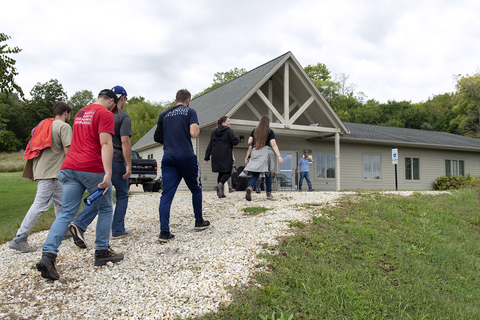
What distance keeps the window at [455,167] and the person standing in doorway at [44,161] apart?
2231 cm

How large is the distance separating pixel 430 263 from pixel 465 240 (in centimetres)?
165

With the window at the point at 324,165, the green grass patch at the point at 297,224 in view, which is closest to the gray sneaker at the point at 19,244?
the green grass patch at the point at 297,224

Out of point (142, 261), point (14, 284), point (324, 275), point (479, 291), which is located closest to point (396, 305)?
point (324, 275)

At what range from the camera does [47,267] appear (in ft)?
10.5

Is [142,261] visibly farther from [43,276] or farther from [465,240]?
[465,240]

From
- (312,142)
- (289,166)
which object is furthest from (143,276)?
(312,142)

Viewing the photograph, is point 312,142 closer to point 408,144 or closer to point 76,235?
point 408,144

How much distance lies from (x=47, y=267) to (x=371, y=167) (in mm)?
17801

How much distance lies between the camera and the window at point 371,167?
18406 mm

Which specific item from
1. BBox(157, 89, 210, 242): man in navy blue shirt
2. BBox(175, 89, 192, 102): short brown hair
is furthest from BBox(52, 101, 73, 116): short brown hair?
BBox(175, 89, 192, 102): short brown hair

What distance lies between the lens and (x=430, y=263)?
4.40 meters

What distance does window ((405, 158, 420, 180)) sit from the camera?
1950 centimetres

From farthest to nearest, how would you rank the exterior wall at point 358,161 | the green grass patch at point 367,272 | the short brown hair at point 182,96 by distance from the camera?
the exterior wall at point 358,161, the short brown hair at point 182,96, the green grass patch at point 367,272

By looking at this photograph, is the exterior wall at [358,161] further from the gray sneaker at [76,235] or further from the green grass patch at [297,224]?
the gray sneaker at [76,235]
